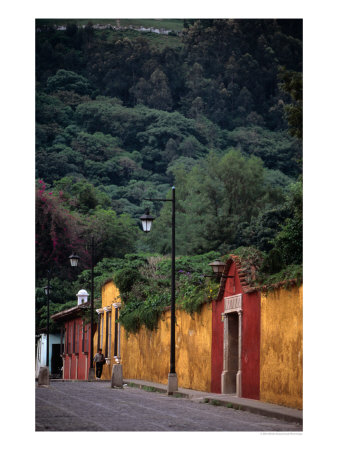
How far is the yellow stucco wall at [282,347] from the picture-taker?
12.2 m

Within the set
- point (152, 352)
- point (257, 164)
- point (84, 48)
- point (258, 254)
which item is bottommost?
point (152, 352)

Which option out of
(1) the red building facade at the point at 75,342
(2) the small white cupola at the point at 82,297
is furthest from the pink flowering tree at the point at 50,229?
(1) the red building facade at the point at 75,342

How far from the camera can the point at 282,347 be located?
12977 mm

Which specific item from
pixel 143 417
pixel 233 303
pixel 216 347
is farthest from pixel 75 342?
pixel 143 417

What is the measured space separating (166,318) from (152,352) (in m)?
2.17

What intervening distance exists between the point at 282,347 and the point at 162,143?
47791 mm

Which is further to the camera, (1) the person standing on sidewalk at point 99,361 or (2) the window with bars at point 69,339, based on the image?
(2) the window with bars at point 69,339

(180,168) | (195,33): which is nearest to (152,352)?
(195,33)

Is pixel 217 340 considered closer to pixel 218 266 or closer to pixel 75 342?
pixel 218 266

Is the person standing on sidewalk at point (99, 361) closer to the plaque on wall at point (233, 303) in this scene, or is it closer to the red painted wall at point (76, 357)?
the red painted wall at point (76, 357)

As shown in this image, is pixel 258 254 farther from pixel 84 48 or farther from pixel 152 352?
pixel 84 48

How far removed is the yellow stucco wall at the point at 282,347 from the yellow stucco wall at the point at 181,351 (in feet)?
13.2

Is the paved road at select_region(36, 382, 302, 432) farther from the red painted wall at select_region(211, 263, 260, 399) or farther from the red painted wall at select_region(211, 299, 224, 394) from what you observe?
the red painted wall at select_region(211, 299, 224, 394)
